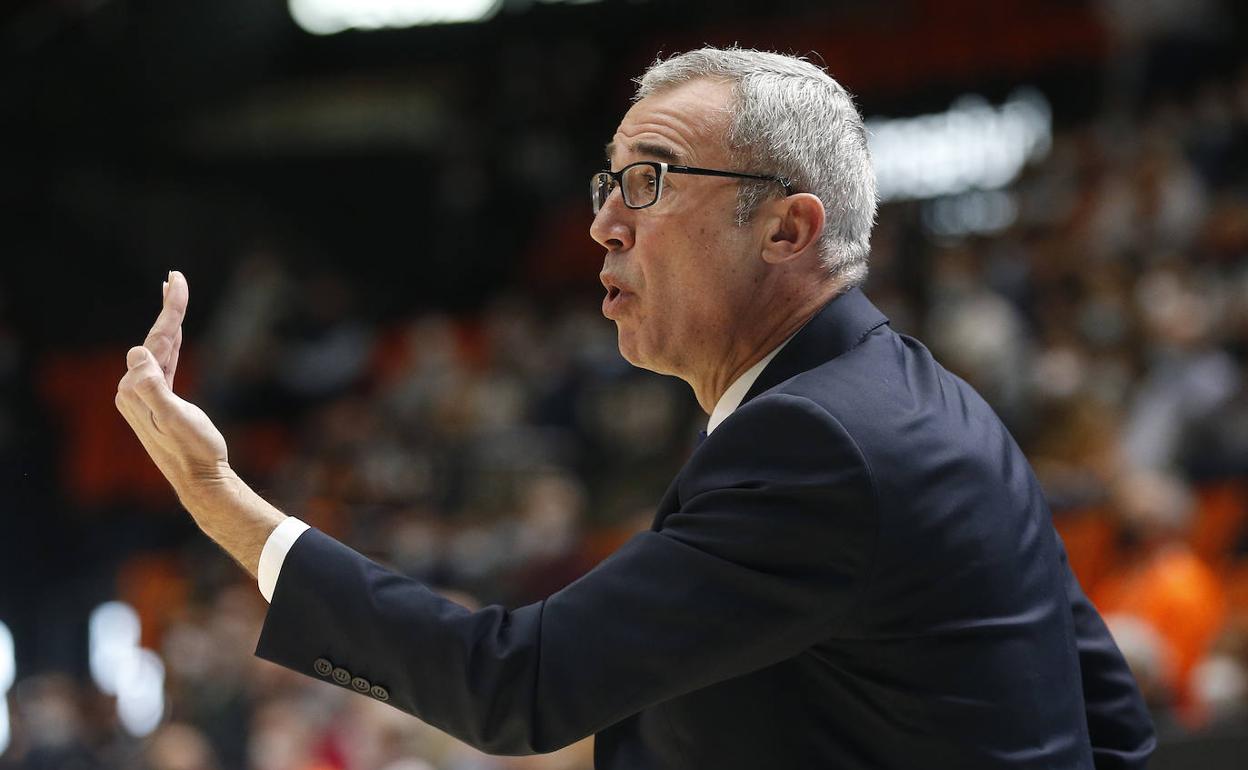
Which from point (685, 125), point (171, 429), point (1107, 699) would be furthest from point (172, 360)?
point (1107, 699)

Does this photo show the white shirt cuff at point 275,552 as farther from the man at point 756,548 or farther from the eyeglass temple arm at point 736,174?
the eyeglass temple arm at point 736,174

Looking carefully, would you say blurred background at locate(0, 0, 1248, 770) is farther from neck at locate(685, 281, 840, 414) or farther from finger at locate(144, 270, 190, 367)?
finger at locate(144, 270, 190, 367)

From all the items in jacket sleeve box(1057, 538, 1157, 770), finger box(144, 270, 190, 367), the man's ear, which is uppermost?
the man's ear

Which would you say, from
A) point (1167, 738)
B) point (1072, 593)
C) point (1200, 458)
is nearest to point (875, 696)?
point (1072, 593)

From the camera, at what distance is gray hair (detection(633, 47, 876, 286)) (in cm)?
168

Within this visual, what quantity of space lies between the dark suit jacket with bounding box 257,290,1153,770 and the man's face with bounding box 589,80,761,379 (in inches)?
5.1

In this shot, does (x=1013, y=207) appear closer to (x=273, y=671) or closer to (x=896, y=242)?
(x=896, y=242)

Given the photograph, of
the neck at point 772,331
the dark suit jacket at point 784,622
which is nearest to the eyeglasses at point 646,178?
the neck at point 772,331

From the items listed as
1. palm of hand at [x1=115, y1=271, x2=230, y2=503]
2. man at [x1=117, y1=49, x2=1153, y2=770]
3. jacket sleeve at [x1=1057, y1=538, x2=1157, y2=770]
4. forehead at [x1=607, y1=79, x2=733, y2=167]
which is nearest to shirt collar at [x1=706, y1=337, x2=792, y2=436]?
man at [x1=117, y1=49, x2=1153, y2=770]

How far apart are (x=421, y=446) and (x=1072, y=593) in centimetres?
650

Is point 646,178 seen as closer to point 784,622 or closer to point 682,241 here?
point 682,241

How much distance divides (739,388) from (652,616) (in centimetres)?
36

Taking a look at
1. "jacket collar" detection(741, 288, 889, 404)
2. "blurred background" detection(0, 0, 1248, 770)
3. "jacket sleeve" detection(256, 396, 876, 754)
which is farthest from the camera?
"blurred background" detection(0, 0, 1248, 770)

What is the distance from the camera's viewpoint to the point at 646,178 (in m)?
1.72
